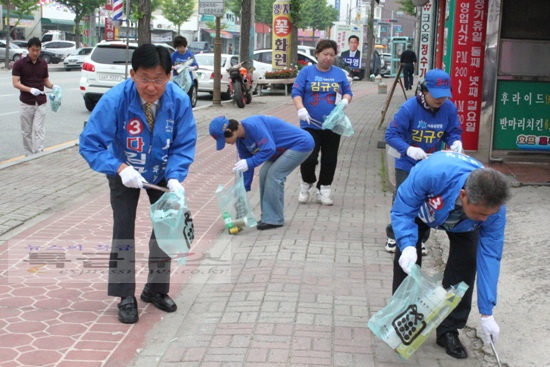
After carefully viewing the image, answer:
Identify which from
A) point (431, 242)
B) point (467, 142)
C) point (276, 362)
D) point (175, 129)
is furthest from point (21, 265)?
point (467, 142)

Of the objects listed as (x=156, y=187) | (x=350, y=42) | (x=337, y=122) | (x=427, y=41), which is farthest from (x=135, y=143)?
(x=350, y=42)

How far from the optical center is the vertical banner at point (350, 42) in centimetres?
3503

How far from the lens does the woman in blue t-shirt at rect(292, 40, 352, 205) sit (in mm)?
7371

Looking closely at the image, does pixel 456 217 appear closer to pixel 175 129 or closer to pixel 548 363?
pixel 548 363

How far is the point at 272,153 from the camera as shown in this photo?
6.22 metres

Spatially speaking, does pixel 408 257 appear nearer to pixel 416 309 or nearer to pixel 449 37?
pixel 416 309

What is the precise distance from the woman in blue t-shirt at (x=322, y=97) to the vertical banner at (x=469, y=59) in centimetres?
271

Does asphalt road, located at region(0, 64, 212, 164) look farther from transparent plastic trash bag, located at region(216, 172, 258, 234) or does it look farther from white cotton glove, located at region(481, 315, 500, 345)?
white cotton glove, located at region(481, 315, 500, 345)

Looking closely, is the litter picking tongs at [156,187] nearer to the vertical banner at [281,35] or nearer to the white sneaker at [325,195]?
the white sneaker at [325,195]

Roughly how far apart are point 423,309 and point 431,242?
114 inches

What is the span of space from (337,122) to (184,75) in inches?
291

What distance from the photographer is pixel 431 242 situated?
6383mm

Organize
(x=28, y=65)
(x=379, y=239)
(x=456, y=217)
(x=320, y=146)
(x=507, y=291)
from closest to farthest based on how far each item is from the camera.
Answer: (x=456, y=217)
(x=507, y=291)
(x=379, y=239)
(x=320, y=146)
(x=28, y=65)

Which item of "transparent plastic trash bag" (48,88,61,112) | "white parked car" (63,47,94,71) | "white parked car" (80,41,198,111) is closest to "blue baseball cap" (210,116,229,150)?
"transparent plastic trash bag" (48,88,61,112)
